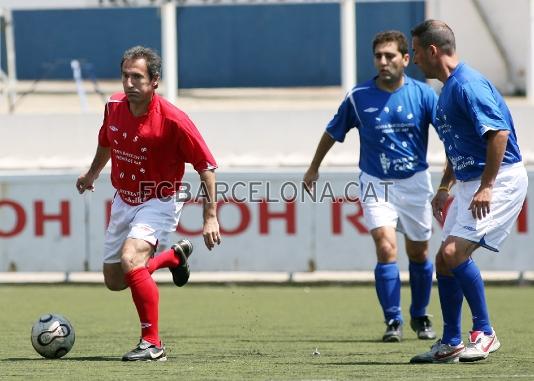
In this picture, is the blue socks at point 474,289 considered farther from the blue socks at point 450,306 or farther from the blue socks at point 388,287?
the blue socks at point 388,287

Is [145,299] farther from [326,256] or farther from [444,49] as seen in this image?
[326,256]

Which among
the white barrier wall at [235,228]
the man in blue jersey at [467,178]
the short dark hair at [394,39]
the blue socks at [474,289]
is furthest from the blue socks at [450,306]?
the white barrier wall at [235,228]

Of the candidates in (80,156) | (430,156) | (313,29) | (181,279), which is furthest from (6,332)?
(313,29)

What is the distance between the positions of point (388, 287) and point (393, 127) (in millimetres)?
1187

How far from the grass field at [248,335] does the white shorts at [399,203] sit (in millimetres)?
836

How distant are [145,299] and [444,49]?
2.34 m

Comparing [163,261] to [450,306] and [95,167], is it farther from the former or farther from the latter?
[450,306]

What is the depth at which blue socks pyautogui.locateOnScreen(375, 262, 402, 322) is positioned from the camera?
32.5ft

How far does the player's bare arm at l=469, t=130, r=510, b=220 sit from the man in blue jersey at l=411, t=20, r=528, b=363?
36 mm

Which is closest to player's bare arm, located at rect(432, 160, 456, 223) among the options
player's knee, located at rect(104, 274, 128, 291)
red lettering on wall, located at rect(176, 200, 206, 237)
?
player's knee, located at rect(104, 274, 128, 291)

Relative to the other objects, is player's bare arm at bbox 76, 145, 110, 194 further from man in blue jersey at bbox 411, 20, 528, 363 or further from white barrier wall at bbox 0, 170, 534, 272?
white barrier wall at bbox 0, 170, 534, 272

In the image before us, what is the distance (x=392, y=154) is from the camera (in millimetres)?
10070

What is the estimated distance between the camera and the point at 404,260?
14773mm

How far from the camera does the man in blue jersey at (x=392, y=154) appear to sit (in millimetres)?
10016
